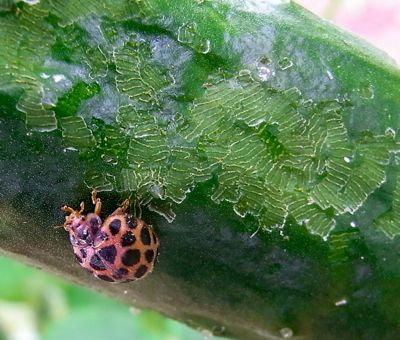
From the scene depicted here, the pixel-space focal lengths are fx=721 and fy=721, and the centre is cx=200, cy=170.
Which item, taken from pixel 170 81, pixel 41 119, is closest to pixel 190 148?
pixel 170 81

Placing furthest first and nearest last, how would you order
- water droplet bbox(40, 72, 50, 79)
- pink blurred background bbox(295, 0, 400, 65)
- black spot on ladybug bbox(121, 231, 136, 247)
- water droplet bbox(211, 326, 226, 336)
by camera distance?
pink blurred background bbox(295, 0, 400, 65) → water droplet bbox(211, 326, 226, 336) → black spot on ladybug bbox(121, 231, 136, 247) → water droplet bbox(40, 72, 50, 79)

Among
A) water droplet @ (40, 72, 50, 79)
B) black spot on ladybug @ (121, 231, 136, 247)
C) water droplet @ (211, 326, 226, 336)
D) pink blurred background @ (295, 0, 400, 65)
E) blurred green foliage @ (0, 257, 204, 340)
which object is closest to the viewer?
water droplet @ (40, 72, 50, 79)

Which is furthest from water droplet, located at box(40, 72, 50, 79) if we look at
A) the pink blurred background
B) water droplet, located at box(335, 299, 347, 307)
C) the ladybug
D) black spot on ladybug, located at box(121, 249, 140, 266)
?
the pink blurred background

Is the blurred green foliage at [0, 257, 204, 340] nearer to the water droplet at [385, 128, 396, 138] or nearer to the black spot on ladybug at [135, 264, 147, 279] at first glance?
the black spot on ladybug at [135, 264, 147, 279]

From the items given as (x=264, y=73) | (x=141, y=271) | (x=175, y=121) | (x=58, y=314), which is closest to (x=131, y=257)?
(x=141, y=271)

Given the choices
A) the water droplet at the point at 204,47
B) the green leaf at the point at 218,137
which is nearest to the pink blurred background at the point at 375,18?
the green leaf at the point at 218,137

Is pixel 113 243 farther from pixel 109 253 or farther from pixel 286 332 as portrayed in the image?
pixel 286 332
